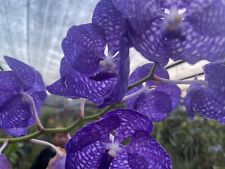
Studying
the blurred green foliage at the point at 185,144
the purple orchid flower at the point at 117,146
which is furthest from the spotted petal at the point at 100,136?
the blurred green foliage at the point at 185,144

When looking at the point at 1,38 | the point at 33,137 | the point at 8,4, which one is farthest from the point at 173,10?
the point at 1,38

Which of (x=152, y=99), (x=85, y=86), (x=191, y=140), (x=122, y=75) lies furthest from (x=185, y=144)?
(x=122, y=75)

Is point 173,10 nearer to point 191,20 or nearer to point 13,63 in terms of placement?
point 191,20

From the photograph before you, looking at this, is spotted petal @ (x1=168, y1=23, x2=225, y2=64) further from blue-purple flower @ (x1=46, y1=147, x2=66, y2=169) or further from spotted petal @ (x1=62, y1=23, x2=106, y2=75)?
blue-purple flower @ (x1=46, y1=147, x2=66, y2=169)

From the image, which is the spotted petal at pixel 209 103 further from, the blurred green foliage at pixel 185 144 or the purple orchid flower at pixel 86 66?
the blurred green foliage at pixel 185 144

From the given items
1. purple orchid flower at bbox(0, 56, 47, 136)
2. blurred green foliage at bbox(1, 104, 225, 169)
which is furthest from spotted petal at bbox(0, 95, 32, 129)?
blurred green foliage at bbox(1, 104, 225, 169)

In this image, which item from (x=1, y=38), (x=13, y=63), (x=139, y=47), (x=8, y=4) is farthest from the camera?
(x=1, y=38)
